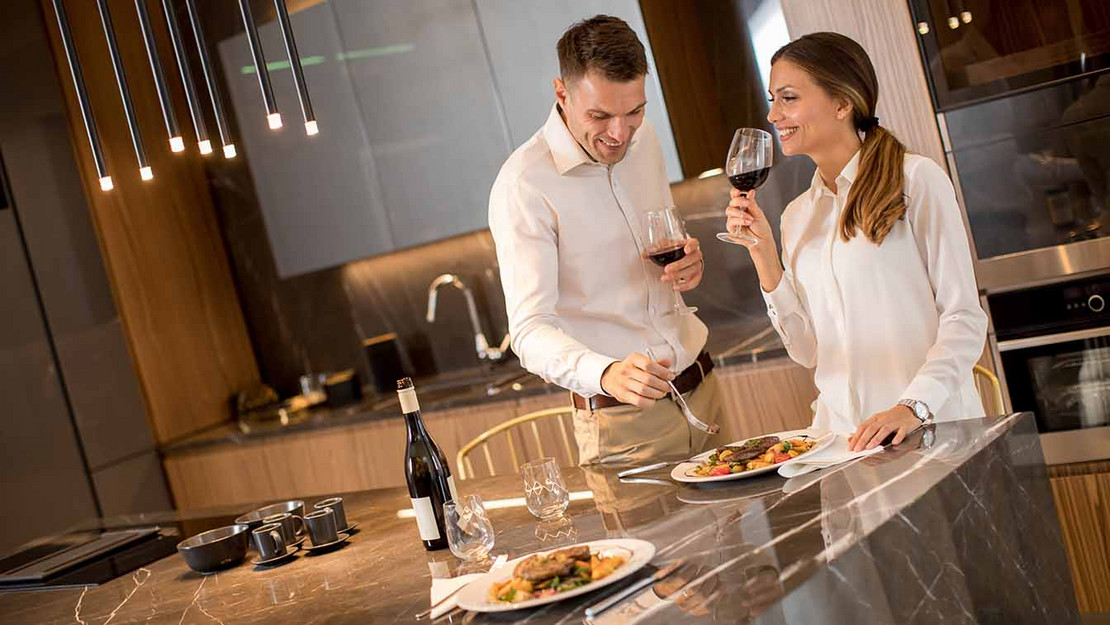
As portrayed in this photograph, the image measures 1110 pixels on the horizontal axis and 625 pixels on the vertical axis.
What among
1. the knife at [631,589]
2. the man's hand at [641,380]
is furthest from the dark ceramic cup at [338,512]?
the knife at [631,589]

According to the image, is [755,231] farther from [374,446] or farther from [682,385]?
[374,446]

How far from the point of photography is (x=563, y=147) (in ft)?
8.18

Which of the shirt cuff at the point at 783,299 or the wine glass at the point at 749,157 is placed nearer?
the wine glass at the point at 749,157

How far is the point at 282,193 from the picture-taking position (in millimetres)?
4566

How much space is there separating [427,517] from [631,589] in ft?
2.03

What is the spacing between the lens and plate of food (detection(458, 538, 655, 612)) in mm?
1486

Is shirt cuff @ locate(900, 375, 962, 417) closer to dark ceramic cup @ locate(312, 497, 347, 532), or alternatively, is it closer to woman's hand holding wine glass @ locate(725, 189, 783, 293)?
woman's hand holding wine glass @ locate(725, 189, 783, 293)

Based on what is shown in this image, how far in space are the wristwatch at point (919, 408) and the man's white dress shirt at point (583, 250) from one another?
25.1 inches

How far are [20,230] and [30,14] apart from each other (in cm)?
92

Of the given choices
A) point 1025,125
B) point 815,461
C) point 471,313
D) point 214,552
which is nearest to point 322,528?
point 214,552

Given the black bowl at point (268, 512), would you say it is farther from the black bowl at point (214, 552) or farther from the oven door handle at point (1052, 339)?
the oven door handle at point (1052, 339)

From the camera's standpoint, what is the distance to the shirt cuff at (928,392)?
202 centimetres

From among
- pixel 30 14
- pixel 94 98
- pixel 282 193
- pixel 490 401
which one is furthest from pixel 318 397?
pixel 30 14

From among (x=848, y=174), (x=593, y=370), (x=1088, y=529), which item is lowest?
(x=1088, y=529)
